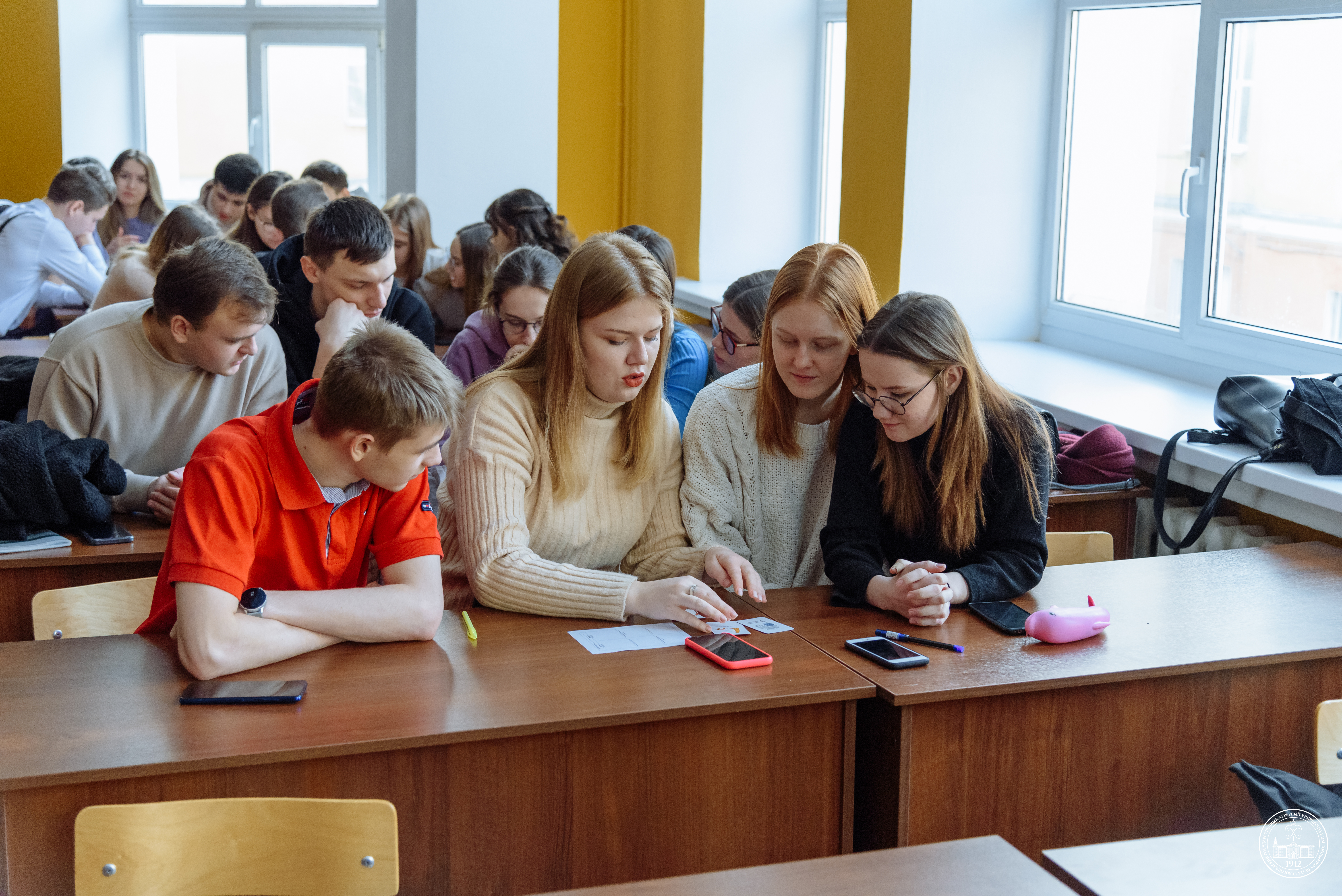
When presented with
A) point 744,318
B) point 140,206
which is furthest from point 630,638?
point 140,206

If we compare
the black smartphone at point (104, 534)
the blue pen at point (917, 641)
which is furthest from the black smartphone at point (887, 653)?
the black smartphone at point (104, 534)

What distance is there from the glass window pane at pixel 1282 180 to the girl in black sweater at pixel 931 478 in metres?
1.31

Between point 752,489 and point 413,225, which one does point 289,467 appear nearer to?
point 752,489

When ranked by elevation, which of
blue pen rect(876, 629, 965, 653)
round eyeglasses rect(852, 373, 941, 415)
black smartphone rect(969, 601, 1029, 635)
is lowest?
blue pen rect(876, 629, 965, 653)

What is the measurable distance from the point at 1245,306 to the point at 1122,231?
0.57m

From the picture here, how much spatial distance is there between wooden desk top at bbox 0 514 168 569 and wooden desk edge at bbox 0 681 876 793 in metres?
0.89

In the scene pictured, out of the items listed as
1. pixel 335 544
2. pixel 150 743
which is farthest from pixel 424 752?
pixel 335 544

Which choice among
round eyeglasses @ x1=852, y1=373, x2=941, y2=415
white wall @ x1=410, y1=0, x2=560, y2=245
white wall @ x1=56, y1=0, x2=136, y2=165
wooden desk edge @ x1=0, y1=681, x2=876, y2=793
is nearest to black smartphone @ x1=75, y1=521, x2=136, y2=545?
wooden desk edge @ x1=0, y1=681, x2=876, y2=793

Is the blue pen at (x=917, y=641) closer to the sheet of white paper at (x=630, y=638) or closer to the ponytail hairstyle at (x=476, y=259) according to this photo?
the sheet of white paper at (x=630, y=638)

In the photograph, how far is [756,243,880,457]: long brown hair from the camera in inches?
91.2

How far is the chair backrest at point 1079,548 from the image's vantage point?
265cm

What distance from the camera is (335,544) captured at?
2.02 meters

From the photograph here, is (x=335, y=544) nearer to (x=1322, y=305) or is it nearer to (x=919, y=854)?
(x=919, y=854)

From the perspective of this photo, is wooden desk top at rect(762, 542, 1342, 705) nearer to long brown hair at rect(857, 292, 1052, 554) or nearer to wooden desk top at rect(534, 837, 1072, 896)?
long brown hair at rect(857, 292, 1052, 554)
